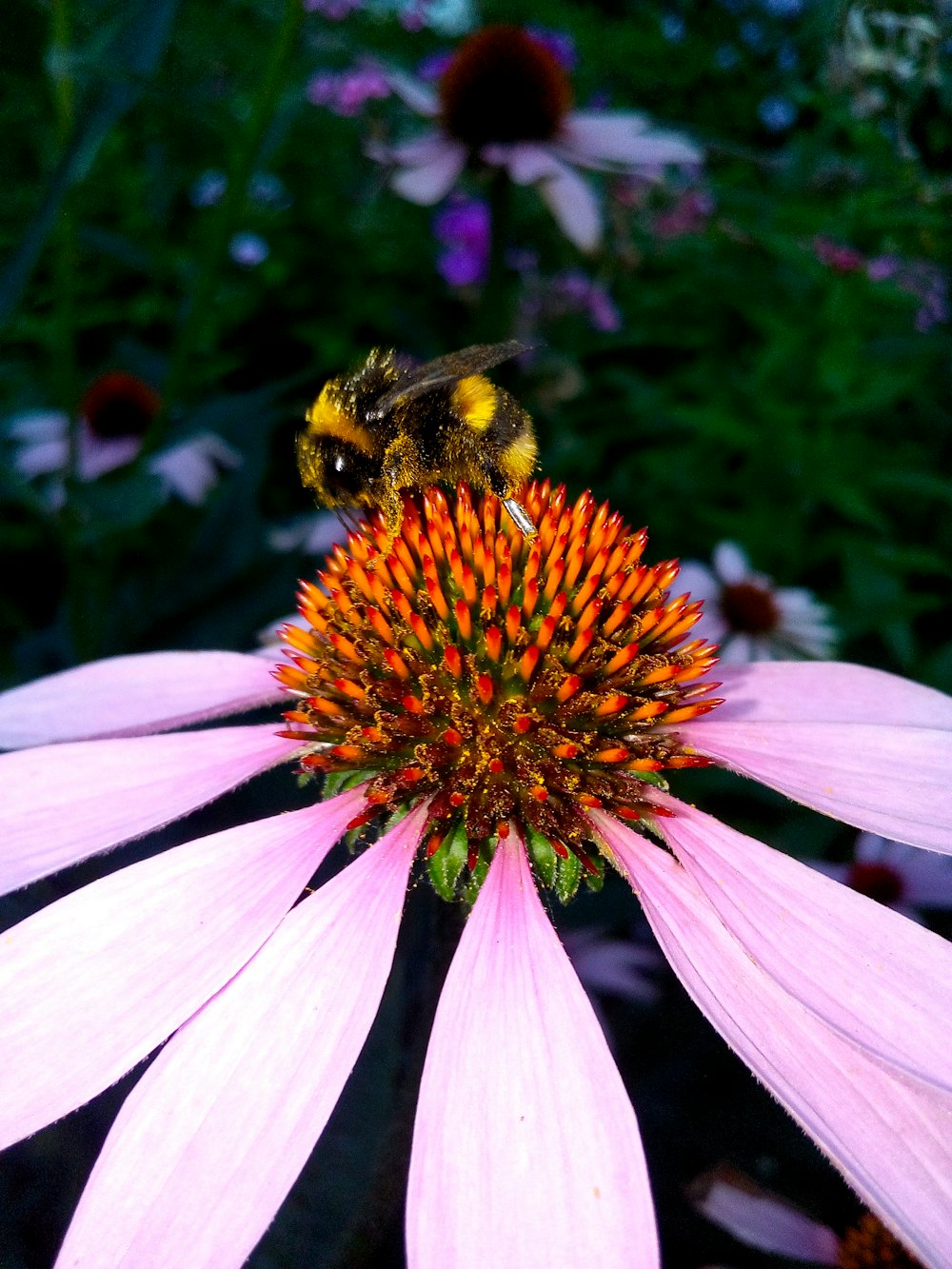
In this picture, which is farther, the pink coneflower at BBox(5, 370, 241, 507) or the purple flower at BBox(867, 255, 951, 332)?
the pink coneflower at BBox(5, 370, 241, 507)

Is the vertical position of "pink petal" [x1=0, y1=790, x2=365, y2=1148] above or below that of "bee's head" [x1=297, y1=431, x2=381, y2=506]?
below

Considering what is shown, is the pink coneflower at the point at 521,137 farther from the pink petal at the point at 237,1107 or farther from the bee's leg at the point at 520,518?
the pink petal at the point at 237,1107

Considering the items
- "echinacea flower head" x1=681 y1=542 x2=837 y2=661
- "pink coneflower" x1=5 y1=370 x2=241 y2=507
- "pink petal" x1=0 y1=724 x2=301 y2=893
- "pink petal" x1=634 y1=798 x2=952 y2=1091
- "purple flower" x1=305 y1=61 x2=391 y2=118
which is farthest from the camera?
"purple flower" x1=305 y1=61 x2=391 y2=118

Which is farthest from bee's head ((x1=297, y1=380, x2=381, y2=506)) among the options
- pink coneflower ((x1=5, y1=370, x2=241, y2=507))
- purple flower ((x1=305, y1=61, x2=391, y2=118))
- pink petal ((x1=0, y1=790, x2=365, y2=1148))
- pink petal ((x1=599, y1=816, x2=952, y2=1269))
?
purple flower ((x1=305, y1=61, x2=391, y2=118))

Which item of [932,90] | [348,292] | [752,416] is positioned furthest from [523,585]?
[348,292]

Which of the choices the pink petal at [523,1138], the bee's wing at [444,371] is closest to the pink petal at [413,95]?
the bee's wing at [444,371]

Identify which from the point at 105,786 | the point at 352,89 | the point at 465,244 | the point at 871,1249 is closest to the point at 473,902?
the point at 105,786

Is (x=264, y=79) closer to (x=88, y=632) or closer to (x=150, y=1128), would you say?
(x=88, y=632)

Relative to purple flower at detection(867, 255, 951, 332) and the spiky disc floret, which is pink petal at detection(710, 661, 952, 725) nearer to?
the spiky disc floret
